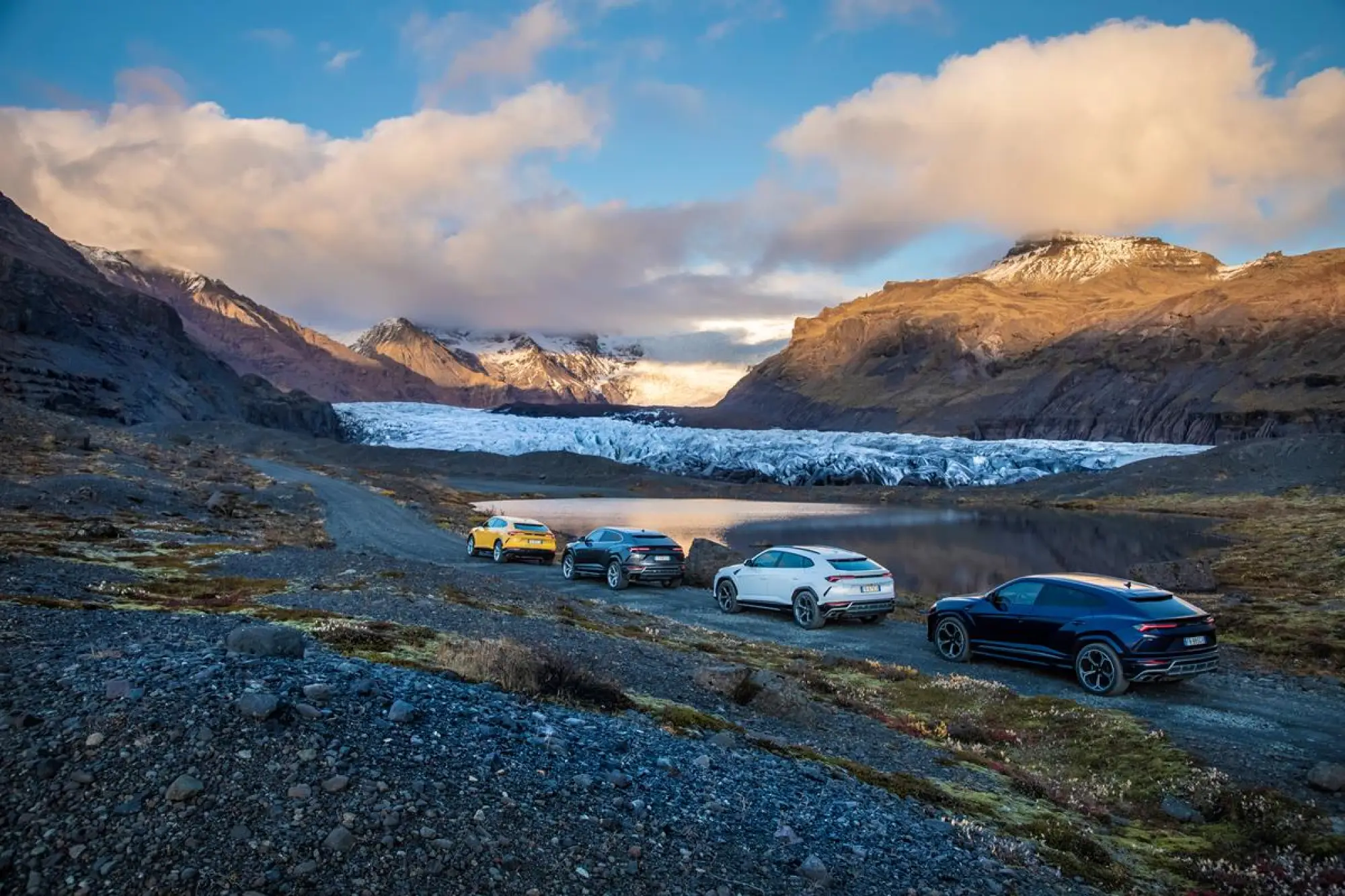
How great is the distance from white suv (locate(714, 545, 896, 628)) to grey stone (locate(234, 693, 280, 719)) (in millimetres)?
17932

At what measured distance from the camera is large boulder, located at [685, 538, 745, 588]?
34031 millimetres

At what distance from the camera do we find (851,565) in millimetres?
23453

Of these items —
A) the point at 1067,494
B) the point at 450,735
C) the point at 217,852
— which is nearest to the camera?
the point at 217,852

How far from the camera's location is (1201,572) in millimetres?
35656

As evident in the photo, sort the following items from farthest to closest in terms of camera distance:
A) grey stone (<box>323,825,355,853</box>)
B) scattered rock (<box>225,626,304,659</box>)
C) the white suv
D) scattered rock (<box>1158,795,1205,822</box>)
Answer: the white suv → scattered rock (<box>1158,795,1205,822</box>) → scattered rock (<box>225,626,304,659</box>) → grey stone (<box>323,825,355,853</box>)

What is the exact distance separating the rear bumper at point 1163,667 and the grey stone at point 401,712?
13.1 metres

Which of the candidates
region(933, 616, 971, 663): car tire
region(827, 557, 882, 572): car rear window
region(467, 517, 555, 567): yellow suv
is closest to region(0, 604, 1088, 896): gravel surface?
region(933, 616, 971, 663): car tire

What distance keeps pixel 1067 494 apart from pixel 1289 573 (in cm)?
6953

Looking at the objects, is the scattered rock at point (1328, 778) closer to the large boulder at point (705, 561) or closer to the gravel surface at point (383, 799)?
the gravel surface at point (383, 799)

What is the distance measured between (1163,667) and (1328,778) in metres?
4.60

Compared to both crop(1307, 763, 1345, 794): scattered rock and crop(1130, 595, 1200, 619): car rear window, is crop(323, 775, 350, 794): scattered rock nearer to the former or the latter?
Answer: crop(1307, 763, 1345, 794): scattered rock

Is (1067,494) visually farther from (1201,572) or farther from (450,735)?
(450,735)

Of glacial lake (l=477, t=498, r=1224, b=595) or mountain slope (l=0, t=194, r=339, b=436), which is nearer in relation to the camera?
glacial lake (l=477, t=498, r=1224, b=595)

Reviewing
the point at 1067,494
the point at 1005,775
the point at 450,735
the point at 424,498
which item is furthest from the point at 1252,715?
the point at 1067,494
